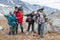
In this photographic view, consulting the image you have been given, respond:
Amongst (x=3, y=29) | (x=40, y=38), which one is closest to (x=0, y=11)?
(x=3, y=29)

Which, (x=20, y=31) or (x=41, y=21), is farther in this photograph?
(x=20, y=31)

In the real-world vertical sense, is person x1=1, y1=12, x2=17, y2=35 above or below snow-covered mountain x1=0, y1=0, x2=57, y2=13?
below

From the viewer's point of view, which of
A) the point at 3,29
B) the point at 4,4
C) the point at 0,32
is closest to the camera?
the point at 0,32

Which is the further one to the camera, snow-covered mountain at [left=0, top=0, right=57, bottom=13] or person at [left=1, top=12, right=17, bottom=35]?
snow-covered mountain at [left=0, top=0, right=57, bottom=13]

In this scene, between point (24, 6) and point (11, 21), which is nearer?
point (11, 21)

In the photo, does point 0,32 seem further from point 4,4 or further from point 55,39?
point 4,4

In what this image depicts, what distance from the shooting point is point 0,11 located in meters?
21.7

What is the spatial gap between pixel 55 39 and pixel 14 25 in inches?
81.7

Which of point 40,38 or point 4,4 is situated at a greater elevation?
point 4,4

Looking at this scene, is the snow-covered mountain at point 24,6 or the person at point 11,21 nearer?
the person at point 11,21

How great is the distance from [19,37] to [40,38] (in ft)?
3.30

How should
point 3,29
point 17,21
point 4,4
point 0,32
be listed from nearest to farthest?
point 17,21 → point 0,32 → point 3,29 → point 4,4

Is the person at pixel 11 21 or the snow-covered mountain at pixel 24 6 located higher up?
the snow-covered mountain at pixel 24 6

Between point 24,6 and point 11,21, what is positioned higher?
point 24,6
